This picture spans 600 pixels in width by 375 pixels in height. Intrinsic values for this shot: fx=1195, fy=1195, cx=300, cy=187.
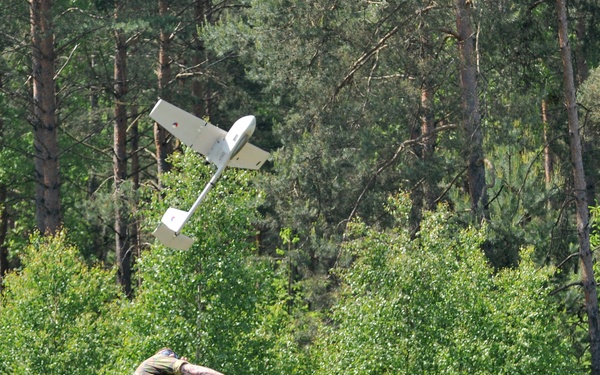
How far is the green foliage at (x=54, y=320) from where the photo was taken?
2181cm

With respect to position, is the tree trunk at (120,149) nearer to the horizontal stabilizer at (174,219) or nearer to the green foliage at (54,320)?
the green foliage at (54,320)

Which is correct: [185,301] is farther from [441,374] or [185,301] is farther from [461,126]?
[461,126]

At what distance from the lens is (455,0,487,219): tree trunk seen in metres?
22.6

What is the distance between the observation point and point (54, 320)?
22.3 meters

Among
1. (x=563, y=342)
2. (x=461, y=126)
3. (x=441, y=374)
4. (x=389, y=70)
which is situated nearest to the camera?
(x=441, y=374)

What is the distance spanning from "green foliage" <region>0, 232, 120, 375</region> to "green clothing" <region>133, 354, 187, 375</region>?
13634 mm

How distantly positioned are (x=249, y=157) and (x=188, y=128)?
780mm

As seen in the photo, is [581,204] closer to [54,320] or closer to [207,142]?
[54,320]

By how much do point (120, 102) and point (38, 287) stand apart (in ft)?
25.1

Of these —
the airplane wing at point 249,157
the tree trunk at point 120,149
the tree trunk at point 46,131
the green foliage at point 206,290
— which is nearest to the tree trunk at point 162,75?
the tree trunk at point 120,149

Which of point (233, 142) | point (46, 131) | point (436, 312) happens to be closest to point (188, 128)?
point (233, 142)

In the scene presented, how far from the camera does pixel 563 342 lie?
21.6 m

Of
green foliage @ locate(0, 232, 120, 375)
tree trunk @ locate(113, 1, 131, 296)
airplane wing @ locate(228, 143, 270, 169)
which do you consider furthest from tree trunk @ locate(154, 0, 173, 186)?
airplane wing @ locate(228, 143, 270, 169)

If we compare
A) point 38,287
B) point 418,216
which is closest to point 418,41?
point 418,216
